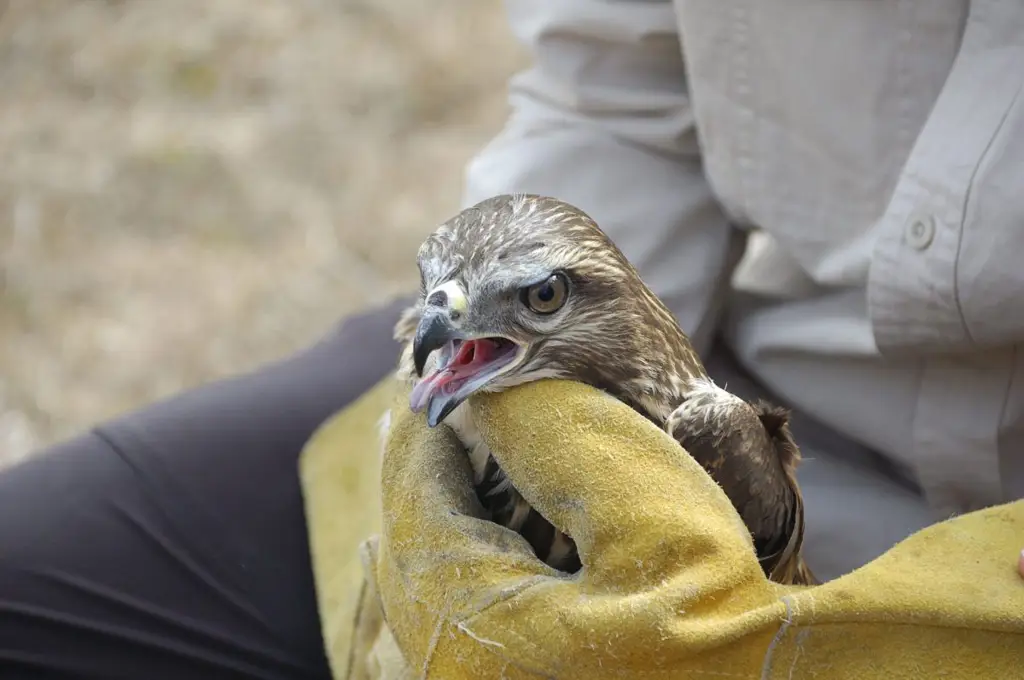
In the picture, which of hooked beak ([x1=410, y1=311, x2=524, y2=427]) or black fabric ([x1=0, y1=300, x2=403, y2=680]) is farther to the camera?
black fabric ([x1=0, y1=300, x2=403, y2=680])

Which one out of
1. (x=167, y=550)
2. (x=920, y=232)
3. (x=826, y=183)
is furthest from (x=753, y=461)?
(x=167, y=550)

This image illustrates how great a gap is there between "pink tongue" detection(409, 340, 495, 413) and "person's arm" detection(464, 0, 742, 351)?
2.07ft

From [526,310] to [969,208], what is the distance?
25.8 inches

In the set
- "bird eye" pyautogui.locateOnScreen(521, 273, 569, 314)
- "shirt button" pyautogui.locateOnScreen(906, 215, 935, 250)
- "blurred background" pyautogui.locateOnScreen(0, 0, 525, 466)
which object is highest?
"bird eye" pyautogui.locateOnScreen(521, 273, 569, 314)

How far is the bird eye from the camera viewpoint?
1.51 metres

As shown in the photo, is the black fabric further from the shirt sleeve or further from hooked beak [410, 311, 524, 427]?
the shirt sleeve

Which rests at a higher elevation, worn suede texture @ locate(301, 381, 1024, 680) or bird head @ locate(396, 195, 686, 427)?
bird head @ locate(396, 195, 686, 427)

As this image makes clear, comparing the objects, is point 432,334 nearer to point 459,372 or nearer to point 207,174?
point 459,372

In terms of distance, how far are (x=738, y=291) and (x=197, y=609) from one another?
4.01 feet

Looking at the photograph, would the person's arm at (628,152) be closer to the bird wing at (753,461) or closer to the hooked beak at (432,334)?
the bird wing at (753,461)

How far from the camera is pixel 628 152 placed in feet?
7.14

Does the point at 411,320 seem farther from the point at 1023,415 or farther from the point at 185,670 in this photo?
the point at 1023,415

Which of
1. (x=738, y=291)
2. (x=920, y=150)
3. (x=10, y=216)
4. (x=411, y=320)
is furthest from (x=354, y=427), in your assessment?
(x=10, y=216)

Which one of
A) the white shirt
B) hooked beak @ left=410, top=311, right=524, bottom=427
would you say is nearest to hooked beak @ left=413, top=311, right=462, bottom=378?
hooked beak @ left=410, top=311, right=524, bottom=427
